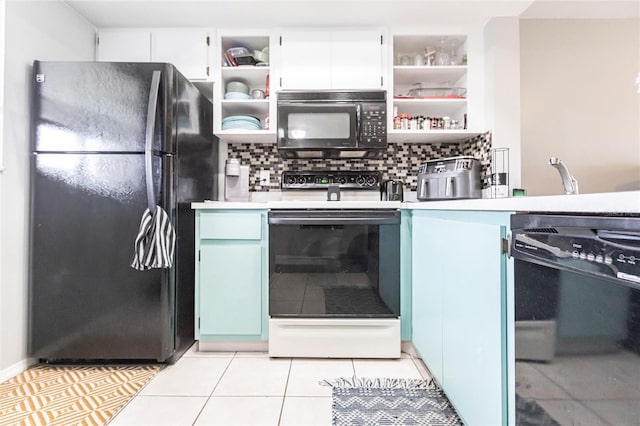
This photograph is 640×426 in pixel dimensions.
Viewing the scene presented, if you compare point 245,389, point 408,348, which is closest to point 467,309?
point 408,348

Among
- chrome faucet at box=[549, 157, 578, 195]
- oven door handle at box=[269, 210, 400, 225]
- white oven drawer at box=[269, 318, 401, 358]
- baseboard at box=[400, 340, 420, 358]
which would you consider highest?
chrome faucet at box=[549, 157, 578, 195]

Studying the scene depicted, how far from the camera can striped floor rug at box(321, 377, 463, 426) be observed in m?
1.29

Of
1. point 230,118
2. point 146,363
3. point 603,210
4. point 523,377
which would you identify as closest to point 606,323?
point 603,210

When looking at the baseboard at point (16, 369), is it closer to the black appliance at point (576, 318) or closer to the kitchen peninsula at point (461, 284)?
the kitchen peninsula at point (461, 284)

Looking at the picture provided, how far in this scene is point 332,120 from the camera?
2158 millimetres

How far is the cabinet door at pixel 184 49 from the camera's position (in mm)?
2201

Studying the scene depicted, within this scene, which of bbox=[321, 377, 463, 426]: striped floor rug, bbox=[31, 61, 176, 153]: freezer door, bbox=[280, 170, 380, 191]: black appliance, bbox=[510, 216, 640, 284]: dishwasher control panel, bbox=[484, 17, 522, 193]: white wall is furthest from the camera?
bbox=[280, 170, 380, 191]: black appliance

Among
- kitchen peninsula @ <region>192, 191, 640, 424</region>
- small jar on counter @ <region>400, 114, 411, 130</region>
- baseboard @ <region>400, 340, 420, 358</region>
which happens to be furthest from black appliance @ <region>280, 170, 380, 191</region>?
baseboard @ <region>400, 340, 420, 358</region>

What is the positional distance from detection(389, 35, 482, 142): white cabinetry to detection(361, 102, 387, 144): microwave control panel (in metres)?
0.08

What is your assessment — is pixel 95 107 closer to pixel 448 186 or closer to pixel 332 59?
pixel 332 59

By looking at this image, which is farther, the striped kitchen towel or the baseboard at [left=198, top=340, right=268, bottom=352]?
the baseboard at [left=198, top=340, right=268, bottom=352]

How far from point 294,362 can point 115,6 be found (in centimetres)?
241

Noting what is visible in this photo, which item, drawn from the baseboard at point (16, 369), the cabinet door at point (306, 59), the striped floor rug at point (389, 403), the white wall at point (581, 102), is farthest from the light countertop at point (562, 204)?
the baseboard at point (16, 369)

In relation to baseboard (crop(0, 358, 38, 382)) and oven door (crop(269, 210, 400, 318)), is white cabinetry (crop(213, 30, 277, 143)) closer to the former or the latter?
oven door (crop(269, 210, 400, 318))
